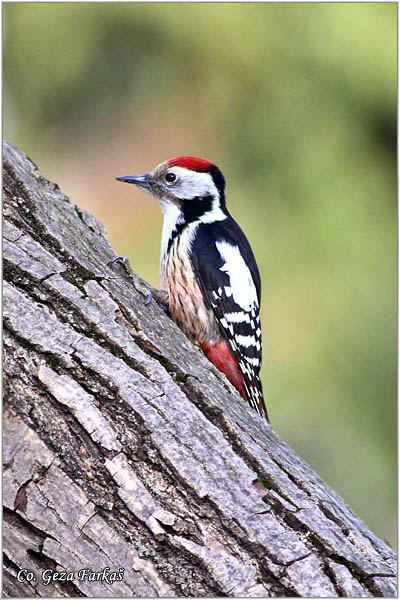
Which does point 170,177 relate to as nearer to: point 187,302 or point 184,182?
point 184,182

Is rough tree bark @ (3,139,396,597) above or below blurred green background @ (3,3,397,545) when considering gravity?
below

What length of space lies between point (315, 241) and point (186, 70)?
6.24ft

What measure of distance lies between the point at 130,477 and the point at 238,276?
158 cm

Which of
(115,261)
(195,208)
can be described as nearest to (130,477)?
(115,261)

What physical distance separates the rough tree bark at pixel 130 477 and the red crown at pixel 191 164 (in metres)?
1.57

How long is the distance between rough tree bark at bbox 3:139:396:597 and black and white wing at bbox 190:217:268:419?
1.07 metres

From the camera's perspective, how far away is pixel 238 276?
3090mm

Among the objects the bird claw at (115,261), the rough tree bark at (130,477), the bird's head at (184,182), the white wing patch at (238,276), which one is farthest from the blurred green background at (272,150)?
the rough tree bark at (130,477)

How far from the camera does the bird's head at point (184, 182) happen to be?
3.33m

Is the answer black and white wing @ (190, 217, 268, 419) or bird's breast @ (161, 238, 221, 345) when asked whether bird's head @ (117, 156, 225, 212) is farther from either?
bird's breast @ (161, 238, 221, 345)

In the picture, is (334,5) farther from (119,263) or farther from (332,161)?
(119,263)

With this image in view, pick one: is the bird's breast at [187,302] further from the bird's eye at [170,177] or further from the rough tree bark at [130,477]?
the rough tree bark at [130,477]

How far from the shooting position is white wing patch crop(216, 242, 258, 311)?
303cm

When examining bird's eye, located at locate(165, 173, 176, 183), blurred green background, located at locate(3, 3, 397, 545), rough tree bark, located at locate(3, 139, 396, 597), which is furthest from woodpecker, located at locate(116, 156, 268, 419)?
blurred green background, located at locate(3, 3, 397, 545)
